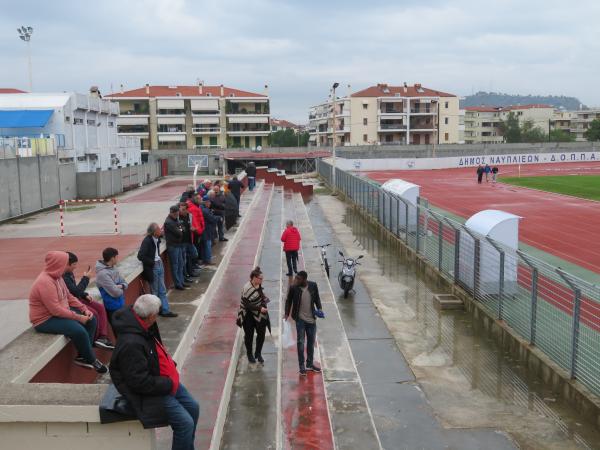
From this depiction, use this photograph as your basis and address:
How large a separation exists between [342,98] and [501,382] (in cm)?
10414

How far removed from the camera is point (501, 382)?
922cm

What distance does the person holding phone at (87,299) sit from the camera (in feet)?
23.6

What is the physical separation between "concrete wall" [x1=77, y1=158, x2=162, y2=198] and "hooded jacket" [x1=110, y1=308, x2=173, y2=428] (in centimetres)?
3251

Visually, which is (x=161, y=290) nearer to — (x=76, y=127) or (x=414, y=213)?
(x=414, y=213)

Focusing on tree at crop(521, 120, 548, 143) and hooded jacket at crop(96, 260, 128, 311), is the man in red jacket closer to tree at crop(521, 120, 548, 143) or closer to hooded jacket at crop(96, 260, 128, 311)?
hooded jacket at crop(96, 260, 128, 311)

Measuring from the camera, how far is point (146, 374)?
174 inches

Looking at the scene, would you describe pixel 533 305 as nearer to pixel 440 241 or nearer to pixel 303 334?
pixel 303 334

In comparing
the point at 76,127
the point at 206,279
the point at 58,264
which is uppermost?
the point at 76,127

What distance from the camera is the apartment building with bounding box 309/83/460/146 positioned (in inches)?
4166

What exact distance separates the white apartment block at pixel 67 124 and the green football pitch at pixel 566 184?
2851 centimetres

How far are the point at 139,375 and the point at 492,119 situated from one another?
512ft

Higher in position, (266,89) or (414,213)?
(266,89)

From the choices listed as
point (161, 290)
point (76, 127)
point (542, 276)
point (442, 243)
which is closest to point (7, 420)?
point (161, 290)

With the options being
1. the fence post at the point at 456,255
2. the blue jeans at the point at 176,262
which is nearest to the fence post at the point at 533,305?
the fence post at the point at 456,255
